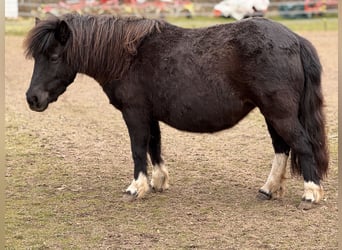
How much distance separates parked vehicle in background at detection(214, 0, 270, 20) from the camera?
16266 mm

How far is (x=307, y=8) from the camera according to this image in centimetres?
2323

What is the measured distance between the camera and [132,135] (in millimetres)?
4723

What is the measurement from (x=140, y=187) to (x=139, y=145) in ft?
1.10

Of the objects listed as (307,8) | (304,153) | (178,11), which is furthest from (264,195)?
(307,8)

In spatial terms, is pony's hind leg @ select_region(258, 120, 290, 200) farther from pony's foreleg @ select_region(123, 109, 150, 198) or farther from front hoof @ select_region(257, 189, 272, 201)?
pony's foreleg @ select_region(123, 109, 150, 198)

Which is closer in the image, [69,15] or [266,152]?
[69,15]

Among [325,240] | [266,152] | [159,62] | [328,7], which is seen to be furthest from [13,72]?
[328,7]

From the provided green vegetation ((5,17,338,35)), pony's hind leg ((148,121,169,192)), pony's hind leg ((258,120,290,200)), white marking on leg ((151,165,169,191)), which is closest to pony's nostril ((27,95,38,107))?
pony's hind leg ((148,121,169,192))

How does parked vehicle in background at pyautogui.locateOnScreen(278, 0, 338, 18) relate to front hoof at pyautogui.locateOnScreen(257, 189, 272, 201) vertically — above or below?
below

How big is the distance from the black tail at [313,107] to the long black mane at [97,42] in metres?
1.20

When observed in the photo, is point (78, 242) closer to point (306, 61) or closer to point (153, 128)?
point (153, 128)

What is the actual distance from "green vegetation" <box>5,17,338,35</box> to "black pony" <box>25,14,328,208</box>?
14520 mm

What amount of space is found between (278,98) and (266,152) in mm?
2104

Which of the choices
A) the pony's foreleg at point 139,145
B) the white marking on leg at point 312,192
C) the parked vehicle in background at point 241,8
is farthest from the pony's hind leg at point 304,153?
the parked vehicle in background at point 241,8
